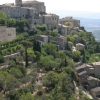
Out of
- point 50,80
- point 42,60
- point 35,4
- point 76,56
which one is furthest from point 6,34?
point 35,4

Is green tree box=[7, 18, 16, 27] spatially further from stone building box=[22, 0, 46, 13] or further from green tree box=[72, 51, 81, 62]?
stone building box=[22, 0, 46, 13]

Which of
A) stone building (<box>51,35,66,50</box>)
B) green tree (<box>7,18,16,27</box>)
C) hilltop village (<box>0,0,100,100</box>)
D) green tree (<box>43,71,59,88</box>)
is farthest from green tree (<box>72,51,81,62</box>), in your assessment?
green tree (<box>43,71,59,88</box>)

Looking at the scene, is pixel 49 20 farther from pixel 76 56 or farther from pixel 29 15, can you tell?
pixel 76 56

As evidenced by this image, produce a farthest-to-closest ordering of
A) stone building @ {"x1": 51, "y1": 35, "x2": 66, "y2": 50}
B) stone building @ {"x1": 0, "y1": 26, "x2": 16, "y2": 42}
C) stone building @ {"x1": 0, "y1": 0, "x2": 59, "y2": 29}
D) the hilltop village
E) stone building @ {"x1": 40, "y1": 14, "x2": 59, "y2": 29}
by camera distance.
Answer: stone building @ {"x1": 40, "y1": 14, "x2": 59, "y2": 29}, stone building @ {"x1": 0, "y1": 0, "x2": 59, "y2": 29}, stone building @ {"x1": 51, "y1": 35, "x2": 66, "y2": 50}, stone building @ {"x1": 0, "y1": 26, "x2": 16, "y2": 42}, the hilltop village

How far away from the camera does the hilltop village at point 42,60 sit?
28359mm

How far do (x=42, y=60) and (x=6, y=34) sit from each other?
10244 mm

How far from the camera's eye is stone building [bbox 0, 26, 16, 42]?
1670 inches

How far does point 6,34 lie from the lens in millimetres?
43625

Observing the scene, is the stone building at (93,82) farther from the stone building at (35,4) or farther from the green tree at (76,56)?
the stone building at (35,4)

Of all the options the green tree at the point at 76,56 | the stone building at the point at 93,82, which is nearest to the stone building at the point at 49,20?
the green tree at the point at 76,56

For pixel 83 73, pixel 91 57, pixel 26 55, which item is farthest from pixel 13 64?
pixel 91 57

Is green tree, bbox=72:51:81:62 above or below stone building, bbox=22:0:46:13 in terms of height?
below

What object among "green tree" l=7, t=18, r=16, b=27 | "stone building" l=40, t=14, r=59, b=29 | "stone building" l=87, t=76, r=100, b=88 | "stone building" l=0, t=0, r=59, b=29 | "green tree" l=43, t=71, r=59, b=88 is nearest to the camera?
"green tree" l=43, t=71, r=59, b=88

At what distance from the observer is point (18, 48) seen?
39156 millimetres
